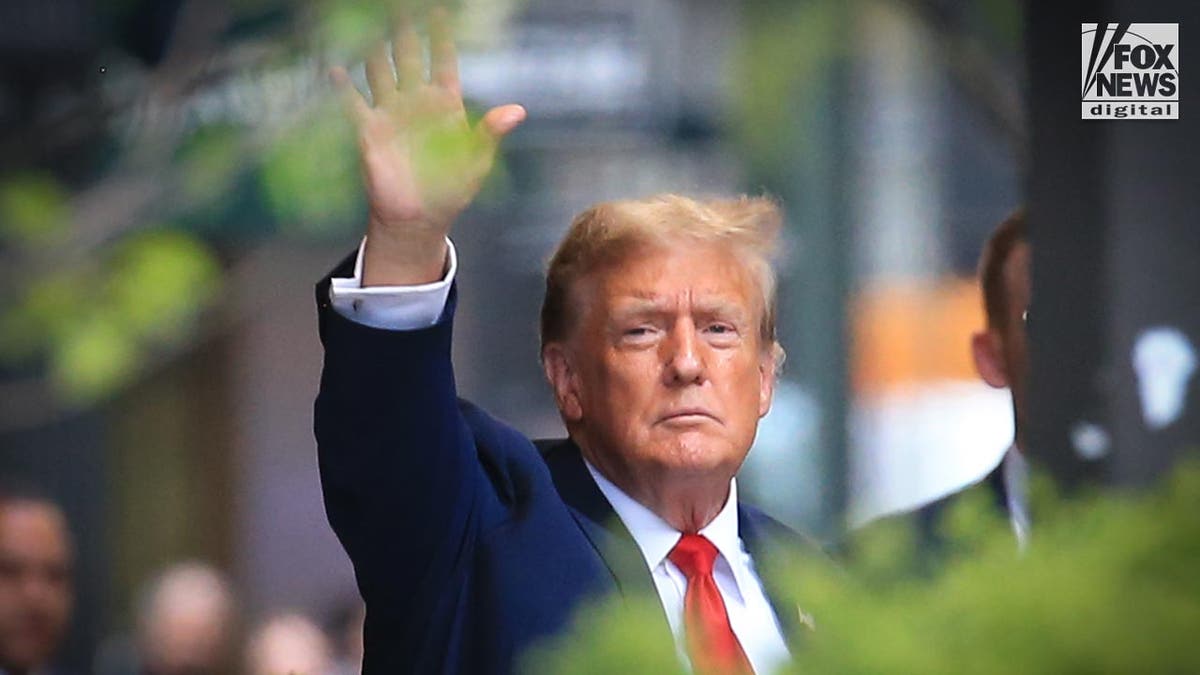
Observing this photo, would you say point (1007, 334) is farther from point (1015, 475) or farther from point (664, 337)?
point (664, 337)

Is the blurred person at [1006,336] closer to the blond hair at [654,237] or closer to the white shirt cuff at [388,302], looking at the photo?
the blond hair at [654,237]

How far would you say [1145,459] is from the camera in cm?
277

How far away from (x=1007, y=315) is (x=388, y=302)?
1.20m

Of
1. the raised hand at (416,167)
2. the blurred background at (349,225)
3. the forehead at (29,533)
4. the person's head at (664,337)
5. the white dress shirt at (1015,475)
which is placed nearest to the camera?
the raised hand at (416,167)

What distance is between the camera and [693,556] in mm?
2314

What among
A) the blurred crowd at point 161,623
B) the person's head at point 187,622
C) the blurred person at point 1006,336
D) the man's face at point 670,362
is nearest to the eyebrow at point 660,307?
the man's face at point 670,362

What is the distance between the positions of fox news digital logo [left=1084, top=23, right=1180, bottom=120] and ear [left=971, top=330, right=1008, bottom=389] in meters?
0.36

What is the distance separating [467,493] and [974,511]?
108cm

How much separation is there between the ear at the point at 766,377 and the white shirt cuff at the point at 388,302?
18.8 inches

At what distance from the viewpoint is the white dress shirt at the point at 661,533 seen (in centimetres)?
207

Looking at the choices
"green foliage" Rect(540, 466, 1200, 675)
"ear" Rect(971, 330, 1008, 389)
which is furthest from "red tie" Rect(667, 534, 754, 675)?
"green foliage" Rect(540, 466, 1200, 675)

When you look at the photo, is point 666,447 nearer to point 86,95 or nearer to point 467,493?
point 467,493

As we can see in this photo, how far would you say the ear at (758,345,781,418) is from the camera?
244 centimetres

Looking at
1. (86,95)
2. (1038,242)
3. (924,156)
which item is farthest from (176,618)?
(1038,242)
